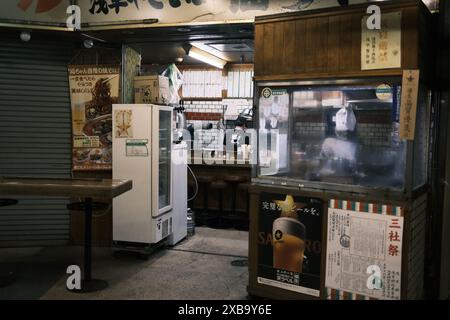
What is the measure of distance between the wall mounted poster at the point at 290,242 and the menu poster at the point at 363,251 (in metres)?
0.13

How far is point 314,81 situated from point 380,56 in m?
0.61

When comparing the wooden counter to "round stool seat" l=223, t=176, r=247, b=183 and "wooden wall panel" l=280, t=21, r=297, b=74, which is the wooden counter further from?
"wooden wall panel" l=280, t=21, r=297, b=74

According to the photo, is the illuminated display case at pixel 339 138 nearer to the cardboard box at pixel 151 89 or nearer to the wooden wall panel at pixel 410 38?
the wooden wall panel at pixel 410 38

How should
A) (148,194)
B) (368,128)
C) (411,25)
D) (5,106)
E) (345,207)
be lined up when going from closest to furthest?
1. (411,25)
2. (345,207)
3. (368,128)
4. (148,194)
5. (5,106)

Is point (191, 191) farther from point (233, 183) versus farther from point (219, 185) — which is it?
→ point (233, 183)

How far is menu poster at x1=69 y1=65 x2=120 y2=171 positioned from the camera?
6.06 meters

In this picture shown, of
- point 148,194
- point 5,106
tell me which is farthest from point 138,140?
point 5,106

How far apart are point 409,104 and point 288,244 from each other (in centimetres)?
164

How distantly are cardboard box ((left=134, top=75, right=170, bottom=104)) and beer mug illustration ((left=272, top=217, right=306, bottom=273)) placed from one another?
2.68 metres

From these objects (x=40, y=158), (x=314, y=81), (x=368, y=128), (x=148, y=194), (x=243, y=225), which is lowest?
(x=243, y=225)

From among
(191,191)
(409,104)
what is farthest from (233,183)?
(409,104)

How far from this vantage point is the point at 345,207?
3676 millimetres

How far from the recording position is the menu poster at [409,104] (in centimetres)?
338

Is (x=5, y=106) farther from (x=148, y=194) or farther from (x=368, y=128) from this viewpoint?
(x=368, y=128)
